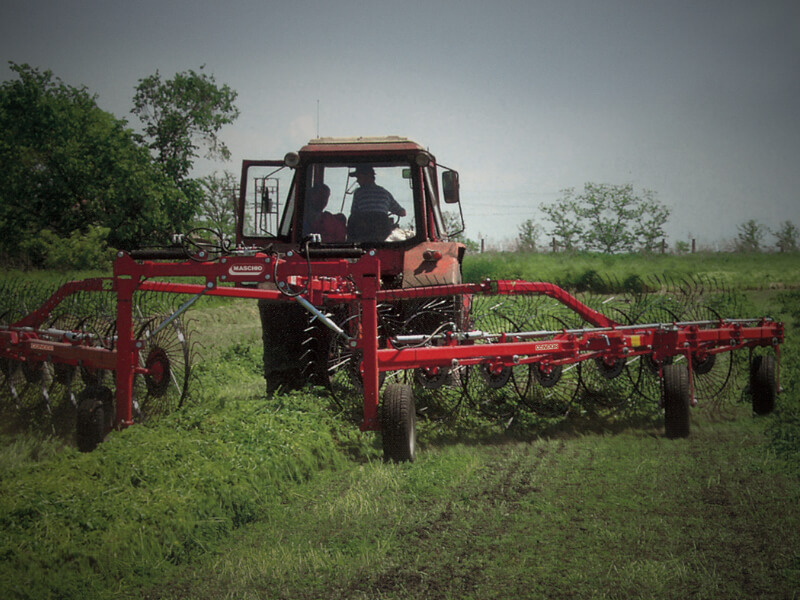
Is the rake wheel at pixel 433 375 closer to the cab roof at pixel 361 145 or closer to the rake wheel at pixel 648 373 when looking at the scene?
the cab roof at pixel 361 145

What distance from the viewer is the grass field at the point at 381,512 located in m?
3.41

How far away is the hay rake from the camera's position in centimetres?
553

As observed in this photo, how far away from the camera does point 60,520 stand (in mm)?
3711

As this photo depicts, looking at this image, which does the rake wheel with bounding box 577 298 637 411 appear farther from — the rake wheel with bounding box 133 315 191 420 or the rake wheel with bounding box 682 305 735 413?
the rake wheel with bounding box 133 315 191 420

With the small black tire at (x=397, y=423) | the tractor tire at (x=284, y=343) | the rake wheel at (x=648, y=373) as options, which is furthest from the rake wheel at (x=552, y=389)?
the tractor tire at (x=284, y=343)

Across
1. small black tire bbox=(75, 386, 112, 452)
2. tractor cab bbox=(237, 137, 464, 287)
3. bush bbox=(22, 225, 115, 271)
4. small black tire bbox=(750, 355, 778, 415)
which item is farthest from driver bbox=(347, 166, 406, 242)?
bush bbox=(22, 225, 115, 271)

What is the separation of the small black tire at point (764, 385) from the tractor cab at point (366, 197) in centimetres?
297

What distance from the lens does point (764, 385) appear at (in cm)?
717

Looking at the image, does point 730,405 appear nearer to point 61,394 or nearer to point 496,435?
point 496,435

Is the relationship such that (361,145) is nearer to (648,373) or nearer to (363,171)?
(363,171)

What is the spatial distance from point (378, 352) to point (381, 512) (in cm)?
146

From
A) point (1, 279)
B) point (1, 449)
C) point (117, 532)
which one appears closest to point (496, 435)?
point (117, 532)

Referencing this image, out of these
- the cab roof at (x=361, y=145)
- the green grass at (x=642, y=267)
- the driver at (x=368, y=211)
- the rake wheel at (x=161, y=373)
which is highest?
the cab roof at (x=361, y=145)

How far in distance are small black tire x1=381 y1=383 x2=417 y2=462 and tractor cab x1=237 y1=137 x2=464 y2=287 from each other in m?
2.02
